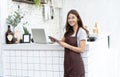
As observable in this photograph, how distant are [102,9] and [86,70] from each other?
295cm

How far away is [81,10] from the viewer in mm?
5758

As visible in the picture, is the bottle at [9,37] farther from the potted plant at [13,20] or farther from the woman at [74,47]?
the woman at [74,47]

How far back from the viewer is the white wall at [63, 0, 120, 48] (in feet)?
18.3

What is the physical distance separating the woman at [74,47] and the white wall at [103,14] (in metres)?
2.84

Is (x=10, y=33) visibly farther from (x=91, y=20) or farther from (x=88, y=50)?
(x=91, y=20)

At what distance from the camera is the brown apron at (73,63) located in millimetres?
2803

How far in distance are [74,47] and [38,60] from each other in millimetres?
591

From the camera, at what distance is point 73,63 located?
2.82m

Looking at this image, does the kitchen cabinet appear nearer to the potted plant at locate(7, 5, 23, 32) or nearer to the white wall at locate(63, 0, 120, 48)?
the potted plant at locate(7, 5, 23, 32)

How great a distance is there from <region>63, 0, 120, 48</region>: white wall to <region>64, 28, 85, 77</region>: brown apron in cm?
291

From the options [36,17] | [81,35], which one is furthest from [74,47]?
[36,17]

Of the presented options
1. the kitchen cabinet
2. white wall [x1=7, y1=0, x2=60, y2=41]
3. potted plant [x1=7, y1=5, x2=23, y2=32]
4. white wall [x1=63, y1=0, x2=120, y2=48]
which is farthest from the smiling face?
white wall [x1=63, y1=0, x2=120, y2=48]

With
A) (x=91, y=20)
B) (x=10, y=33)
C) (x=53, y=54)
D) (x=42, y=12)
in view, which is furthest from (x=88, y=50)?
(x=91, y=20)

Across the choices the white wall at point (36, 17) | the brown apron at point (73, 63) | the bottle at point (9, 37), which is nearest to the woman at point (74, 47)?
the brown apron at point (73, 63)
